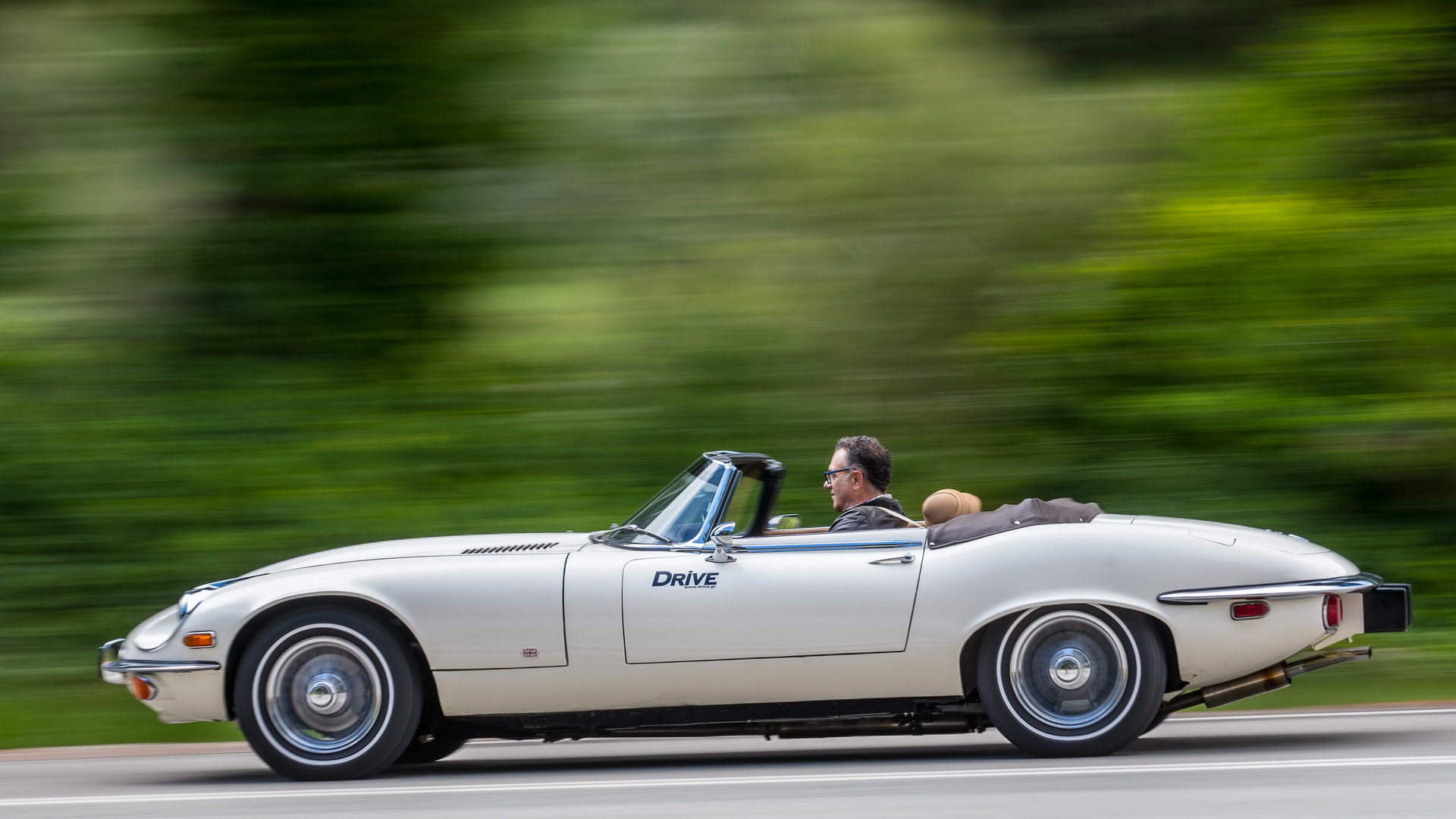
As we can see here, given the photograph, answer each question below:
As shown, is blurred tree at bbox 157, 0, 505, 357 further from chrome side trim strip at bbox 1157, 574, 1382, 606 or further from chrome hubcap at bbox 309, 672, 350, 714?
chrome side trim strip at bbox 1157, 574, 1382, 606

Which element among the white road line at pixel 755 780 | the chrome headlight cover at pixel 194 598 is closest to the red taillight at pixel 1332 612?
the white road line at pixel 755 780

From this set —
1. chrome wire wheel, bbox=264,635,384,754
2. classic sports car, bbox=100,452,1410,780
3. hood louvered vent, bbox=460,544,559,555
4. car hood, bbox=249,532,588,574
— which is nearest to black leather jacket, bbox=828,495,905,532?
classic sports car, bbox=100,452,1410,780

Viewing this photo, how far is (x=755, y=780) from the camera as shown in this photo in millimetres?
5074

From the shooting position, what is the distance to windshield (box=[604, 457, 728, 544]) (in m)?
5.50

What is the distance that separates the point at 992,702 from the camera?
17.0ft

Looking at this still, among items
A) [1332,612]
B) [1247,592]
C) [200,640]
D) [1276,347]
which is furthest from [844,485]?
→ [1276,347]

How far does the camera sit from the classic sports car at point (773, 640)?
5.16 m

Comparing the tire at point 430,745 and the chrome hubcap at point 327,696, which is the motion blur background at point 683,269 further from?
the chrome hubcap at point 327,696

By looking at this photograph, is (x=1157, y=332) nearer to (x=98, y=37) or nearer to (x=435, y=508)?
(x=435, y=508)

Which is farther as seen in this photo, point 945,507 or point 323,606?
point 945,507

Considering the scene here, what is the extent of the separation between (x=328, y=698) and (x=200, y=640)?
502 mm

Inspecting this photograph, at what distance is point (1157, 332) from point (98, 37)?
7.24 metres

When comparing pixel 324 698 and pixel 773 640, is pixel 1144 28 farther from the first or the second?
pixel 324 698

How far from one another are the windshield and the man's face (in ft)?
1.66
